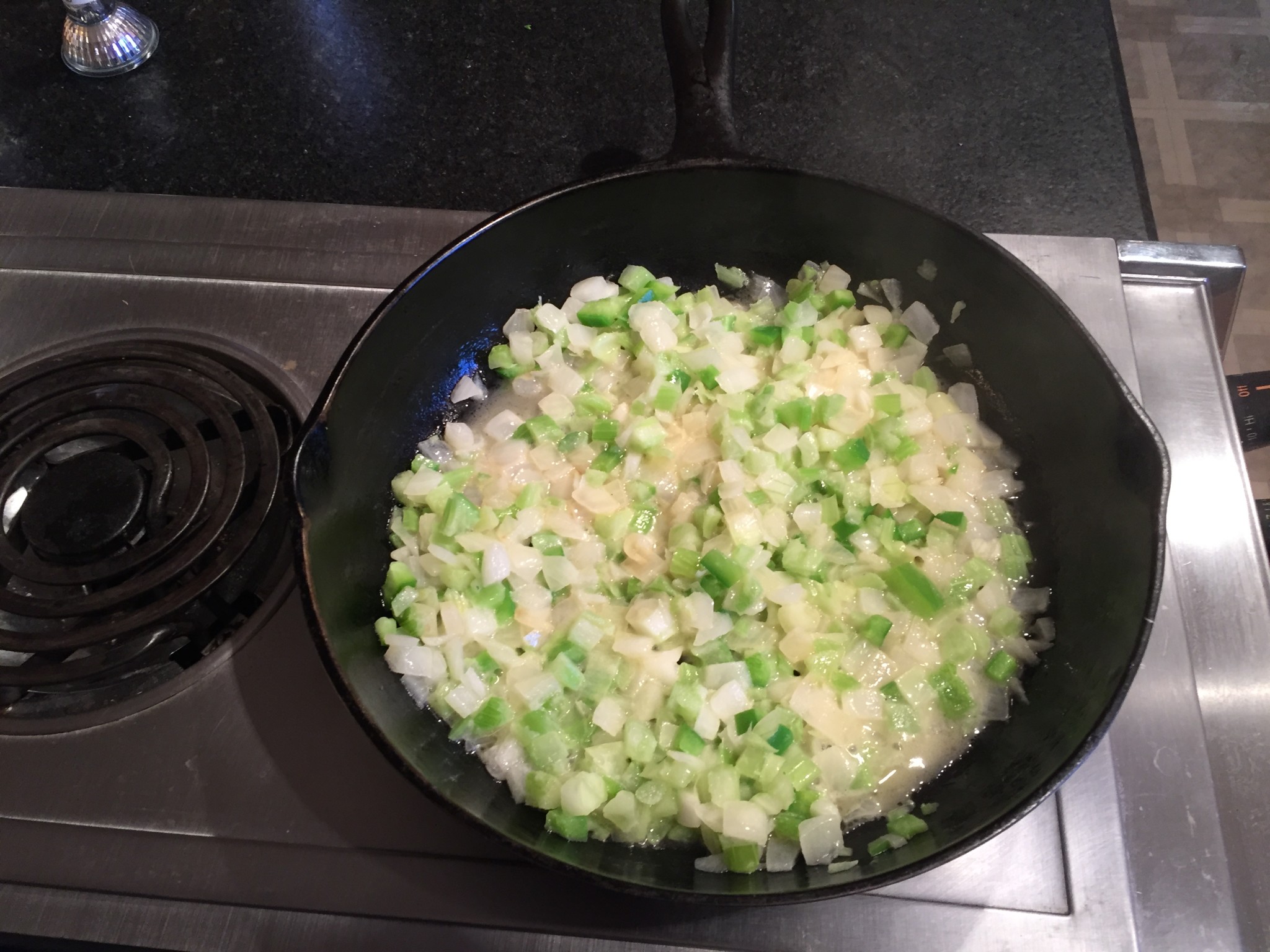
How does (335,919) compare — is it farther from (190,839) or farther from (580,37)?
(580,37)

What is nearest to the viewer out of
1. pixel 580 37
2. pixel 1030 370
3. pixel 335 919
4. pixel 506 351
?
pixel 335 919

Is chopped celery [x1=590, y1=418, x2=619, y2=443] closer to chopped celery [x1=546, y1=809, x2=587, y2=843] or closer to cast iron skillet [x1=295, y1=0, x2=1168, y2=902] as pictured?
cast iron skillet [x1=295, y1=0, x2=1168, y2=902]

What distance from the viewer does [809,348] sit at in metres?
1.25

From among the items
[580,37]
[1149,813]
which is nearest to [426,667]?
[1149,813]

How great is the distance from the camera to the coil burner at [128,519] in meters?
1.04

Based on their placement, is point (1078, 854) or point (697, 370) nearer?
point (1078, 854)

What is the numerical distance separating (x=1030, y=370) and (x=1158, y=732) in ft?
1.65

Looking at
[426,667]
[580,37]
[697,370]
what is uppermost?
[580,37]

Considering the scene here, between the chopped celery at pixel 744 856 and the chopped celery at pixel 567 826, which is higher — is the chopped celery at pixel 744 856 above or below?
below

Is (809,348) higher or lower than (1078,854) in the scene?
higher

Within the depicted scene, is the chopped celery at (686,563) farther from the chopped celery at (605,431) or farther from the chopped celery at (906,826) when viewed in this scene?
the chopped celery at (906,826)

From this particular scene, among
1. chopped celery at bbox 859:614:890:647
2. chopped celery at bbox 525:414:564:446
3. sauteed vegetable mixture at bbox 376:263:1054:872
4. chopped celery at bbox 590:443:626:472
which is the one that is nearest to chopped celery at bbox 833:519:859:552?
sauteed vegetable mixture at bbox 376:263:1054:872

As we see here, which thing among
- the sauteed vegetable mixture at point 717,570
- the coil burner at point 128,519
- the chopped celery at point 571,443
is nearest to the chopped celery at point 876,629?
the sauteed vegetable mixture at point 717,570

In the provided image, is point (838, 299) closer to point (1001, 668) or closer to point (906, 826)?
point (1001, 668)
